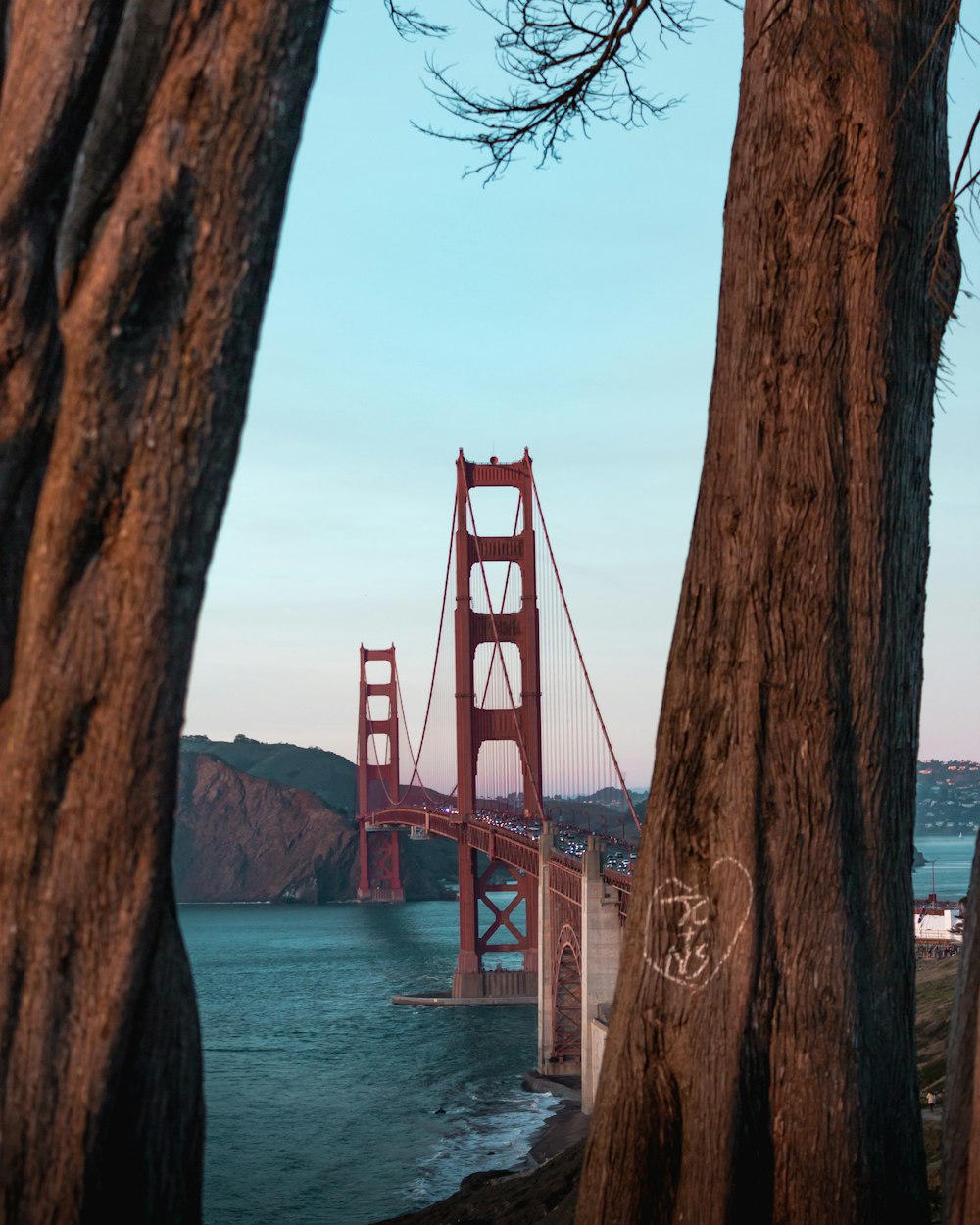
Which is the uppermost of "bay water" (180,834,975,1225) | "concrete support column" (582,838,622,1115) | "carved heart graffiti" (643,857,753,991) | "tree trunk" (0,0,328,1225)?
"tree trunk" (0,0,328,1225)

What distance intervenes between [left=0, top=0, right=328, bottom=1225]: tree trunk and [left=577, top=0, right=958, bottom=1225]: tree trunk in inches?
51.9

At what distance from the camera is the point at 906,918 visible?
140 inches

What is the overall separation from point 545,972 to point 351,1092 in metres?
5.00

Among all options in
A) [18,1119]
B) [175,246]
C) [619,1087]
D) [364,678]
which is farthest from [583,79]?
[364,678]

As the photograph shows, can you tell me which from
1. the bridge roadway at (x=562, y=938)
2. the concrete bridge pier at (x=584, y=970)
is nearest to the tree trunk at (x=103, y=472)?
the bridge roadway at (x=562, y=938)

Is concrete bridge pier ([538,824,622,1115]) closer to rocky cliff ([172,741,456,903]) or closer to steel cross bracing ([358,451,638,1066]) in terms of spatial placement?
steel cross bracing ([358,451,638,1066])

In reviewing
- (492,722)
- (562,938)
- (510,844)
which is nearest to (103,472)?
(562,938)

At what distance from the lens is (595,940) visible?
27047mm

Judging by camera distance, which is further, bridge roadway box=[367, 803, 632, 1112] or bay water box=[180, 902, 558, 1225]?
bridge roadway box=[367, 803, 632, 1112]

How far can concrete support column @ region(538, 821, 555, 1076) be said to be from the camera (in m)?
32.2

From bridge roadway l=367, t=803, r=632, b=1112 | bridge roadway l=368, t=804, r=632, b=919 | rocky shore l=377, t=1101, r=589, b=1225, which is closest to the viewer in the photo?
rocky shore l=377, t=1101, r=589, b=1225

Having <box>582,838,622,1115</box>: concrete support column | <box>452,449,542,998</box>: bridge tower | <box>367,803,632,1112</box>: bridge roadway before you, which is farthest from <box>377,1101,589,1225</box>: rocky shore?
<box>452,449,542,998</box>: bridge tower

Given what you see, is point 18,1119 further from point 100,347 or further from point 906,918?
point 906,918

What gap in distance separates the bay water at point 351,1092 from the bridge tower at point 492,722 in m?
2.02
